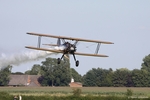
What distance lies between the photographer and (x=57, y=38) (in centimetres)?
4319

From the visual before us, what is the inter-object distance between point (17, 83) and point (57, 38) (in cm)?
5007

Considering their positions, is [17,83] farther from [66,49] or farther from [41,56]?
[66,49]

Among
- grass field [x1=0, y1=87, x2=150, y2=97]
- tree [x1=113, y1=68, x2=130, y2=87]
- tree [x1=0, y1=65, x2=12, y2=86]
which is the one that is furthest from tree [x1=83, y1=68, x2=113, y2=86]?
grass field [x1=0, y1=87, x2=150, y2=97]

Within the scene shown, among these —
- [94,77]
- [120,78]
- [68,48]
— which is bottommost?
[68,48]

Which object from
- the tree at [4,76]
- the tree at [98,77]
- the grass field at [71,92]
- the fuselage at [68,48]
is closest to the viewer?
the fuselage at [68,48]

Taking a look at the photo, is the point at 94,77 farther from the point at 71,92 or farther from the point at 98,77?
the point at 71,92

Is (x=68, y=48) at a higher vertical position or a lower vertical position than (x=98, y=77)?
lower

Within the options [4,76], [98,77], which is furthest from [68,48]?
[98,77]

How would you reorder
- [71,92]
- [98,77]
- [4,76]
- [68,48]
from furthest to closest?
[98,77] → [4,76] → [71,92] → [68,48]

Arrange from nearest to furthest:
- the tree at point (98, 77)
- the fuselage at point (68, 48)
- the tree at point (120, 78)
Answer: the fuselage at point (68, 48) → the tree at point (120, 78) → the tree at point (98, 77)

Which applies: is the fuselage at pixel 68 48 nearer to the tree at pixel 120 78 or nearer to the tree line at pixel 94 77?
the tree line at pixel 94 77

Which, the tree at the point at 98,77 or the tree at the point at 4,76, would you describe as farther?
the tree at the point at 98,77

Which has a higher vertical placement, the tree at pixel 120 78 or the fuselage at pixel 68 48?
the tree at pixel 120 78

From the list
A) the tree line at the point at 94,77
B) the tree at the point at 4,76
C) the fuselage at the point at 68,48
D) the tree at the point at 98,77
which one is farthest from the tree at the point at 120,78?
the fuselage at the point at 68,48
